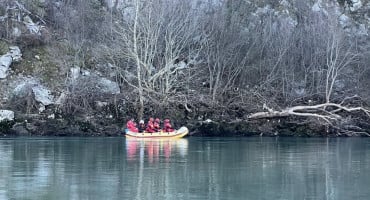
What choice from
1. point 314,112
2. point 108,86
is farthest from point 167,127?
point 314,112

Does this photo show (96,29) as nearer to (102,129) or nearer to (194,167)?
(102,129)

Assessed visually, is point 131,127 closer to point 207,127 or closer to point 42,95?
point 207,127

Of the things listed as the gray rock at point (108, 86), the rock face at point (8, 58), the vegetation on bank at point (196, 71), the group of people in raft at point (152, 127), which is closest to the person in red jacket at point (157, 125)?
the group of people in raft at point (152, 127)

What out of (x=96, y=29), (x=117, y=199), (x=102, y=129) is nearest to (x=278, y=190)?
(x=117, y=199)

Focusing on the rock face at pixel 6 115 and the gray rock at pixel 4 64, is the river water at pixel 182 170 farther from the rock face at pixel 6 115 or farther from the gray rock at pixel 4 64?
the gray rock at pixel 4 64

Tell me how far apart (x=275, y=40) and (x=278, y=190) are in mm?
34469

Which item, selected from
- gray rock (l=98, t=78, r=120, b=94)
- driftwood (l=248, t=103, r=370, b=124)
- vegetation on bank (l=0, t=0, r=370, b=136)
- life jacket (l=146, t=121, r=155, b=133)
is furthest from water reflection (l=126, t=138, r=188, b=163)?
driftwood (l=248, t=103, r=370, b=124)

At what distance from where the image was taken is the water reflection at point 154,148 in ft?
92.7

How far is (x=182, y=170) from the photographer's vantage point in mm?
22703

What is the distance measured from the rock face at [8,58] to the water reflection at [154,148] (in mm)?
13101

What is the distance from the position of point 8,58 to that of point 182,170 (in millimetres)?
29384

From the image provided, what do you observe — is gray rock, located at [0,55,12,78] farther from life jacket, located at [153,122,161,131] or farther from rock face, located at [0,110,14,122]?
life jacket, located at [153,122,161,131]

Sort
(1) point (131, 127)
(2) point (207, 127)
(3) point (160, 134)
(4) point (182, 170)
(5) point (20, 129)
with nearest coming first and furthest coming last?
(4) point (182, 170) → (3) point (160, 134) → (1) point (131, 127) → (5) point (20, 129) → (2) point (207, 127)

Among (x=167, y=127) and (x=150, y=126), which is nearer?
(x=150, y=126)
